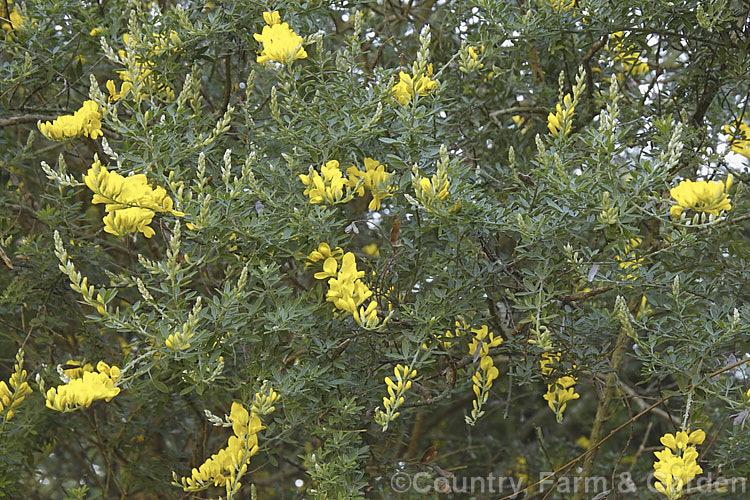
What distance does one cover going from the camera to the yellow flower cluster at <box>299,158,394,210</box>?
1797 millimetres

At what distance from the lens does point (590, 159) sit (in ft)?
5.92

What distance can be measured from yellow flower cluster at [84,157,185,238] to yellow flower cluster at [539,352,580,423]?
1.04 metres

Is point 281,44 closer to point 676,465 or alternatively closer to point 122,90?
point 122,90

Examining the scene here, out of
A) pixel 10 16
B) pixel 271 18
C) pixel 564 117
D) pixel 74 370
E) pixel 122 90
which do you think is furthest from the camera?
pixel 10 16

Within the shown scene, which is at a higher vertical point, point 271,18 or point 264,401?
point 271,18

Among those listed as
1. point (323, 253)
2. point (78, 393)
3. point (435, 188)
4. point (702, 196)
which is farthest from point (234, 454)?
point (702, 196)

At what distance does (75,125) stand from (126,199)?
0.39 metres

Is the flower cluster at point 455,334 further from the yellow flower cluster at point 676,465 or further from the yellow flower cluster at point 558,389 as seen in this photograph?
the yellow flower cluster at point 676,465

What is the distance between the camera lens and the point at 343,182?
180 cm

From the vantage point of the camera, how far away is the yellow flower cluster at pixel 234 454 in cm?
186

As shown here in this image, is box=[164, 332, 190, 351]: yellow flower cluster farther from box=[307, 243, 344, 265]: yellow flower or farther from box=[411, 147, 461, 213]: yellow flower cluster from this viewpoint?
box=[411, 147, 461, 213]: yellow flower cluster

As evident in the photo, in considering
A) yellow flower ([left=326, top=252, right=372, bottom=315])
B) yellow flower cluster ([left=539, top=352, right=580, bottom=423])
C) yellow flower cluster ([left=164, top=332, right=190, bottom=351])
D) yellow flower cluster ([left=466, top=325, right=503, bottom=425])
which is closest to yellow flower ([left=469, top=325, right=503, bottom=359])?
yellow flower cluster ([left=466, top=325, right=503, bottom=425])

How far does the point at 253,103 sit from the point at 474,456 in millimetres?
1931

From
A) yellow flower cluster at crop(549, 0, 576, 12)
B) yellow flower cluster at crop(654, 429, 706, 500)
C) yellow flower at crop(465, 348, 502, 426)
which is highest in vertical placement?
yellow flower cluster at crop(549, 0, 576, 12)
